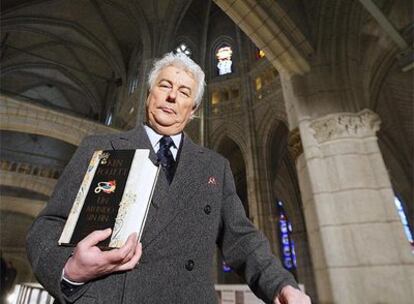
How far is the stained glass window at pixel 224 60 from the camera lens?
15438 millimetres

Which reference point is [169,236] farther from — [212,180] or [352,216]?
[352,216]

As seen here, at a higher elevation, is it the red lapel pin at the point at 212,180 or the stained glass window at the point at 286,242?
the stained glass window at the point at 286,242

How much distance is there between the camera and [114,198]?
2.48ft

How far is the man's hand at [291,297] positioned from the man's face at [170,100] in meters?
0.76

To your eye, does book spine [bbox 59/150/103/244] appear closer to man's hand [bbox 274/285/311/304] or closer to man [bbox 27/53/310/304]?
man [bbox 27/53/310/304]

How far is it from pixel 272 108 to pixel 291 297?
12.2 m

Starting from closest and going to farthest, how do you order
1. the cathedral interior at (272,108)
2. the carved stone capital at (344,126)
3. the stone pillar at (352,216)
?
the stone pillar at (352,216)
the cathedral interior at (272,108)
the carved stone capital at (344,126)

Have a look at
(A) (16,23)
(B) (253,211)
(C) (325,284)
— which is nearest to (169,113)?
(C) (325,284)

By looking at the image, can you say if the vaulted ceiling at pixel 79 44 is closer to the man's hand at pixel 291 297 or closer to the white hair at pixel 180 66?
the white hair at pixel 180 66

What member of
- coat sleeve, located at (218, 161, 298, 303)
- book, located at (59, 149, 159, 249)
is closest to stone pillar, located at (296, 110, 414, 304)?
coat sleeve, located at (218, 161, 298, 303)

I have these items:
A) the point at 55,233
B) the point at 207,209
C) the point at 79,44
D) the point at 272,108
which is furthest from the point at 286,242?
the point at 79,44

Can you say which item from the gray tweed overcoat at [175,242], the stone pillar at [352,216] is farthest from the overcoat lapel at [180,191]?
the stone pillar at [352,216]

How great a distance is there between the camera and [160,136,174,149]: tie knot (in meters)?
1.17

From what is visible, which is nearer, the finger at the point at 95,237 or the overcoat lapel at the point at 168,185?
the finger at the point at 95,237
